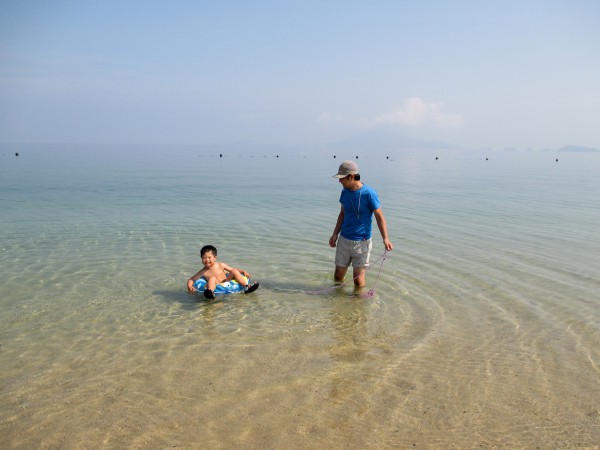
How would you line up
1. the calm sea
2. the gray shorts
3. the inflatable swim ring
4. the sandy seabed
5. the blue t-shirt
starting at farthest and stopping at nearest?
the gray shorts → the inflatable swim ring → the blue t-shirt → the calm sea → the sandy seabed

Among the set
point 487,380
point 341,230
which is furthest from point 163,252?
point 487,380

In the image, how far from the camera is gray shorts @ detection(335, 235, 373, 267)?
8562 millimetres

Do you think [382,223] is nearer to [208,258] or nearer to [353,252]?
[353,252]

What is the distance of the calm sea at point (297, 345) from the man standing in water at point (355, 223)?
60 centimetres

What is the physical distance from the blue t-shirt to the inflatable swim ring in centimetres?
217

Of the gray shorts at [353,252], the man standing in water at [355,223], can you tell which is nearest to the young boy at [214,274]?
the gray shorts at [353,252]

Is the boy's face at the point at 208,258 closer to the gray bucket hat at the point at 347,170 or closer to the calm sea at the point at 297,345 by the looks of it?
the calm sea at the point at 297,345

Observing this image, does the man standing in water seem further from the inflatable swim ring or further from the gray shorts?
the inflatable swim ring

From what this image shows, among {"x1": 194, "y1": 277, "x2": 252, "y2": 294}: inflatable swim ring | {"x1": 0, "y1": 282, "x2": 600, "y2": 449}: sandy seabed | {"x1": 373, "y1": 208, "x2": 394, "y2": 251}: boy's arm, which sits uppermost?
{"x1": 373, "y1": 208, "x2": 394, "y2": 251}: boy's arm

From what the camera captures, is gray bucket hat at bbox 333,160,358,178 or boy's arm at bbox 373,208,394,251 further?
boy's arm at bbox 373,208,394,251

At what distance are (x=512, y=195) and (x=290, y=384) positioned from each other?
25.1 meters

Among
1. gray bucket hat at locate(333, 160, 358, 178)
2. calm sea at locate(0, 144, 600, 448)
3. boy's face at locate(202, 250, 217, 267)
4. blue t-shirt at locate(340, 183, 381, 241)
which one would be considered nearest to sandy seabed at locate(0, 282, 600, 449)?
calm sea at locate(0, 144, 600, 448)

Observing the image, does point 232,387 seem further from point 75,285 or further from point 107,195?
point 107,195

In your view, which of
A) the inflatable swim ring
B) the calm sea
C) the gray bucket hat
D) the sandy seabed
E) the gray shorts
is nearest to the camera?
the sandy seabed
